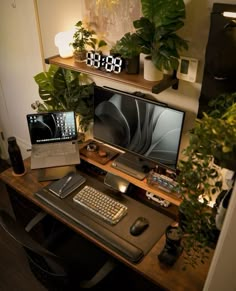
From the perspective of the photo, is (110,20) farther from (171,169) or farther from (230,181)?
(230,181)

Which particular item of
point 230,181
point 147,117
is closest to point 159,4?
point 147,117

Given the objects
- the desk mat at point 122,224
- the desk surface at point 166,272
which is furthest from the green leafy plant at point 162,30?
the desk surface at point 166,272

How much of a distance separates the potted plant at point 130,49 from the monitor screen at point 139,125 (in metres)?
0.19

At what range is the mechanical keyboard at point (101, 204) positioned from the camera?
1489 mm

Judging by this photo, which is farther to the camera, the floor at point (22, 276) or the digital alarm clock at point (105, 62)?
the floor at point (22, 276)

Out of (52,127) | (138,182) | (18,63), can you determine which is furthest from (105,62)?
(18,63)

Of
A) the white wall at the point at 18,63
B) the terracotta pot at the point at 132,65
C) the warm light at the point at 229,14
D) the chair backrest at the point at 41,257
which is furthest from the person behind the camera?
the white wall at the point at 18,63

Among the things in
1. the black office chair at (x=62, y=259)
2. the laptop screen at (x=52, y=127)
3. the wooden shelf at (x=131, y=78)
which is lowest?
the black office chair at (x=62, y=259)

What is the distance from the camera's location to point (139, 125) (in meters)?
1.58

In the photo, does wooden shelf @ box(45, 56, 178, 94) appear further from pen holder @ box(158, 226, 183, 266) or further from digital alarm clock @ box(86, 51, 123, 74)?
pen holder @ box(158, 226, 183, 266)

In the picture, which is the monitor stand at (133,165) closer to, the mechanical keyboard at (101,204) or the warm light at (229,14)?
the mechanical keyboard at (101,204)

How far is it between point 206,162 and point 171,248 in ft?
1.85

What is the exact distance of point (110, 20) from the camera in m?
1.56

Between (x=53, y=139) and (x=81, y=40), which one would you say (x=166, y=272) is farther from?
(x=81, y=40)
